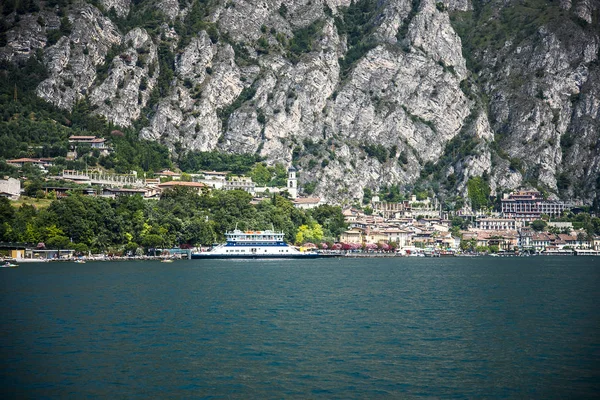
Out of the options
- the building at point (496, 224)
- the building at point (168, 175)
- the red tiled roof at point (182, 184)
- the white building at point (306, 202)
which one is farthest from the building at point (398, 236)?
the building at point (168, 175)

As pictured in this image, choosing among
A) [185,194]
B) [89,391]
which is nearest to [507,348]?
[89,391]

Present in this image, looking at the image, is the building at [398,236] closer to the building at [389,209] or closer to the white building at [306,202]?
the white building at [306,202]

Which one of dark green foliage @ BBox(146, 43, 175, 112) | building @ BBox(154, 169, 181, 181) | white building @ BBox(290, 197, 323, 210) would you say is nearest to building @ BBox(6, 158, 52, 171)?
building @ BBox(154, 169, 181, 181)

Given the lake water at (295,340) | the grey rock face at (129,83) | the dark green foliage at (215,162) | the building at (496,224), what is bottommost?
the lake water at (295,340)

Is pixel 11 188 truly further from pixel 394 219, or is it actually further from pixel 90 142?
pixel 394 219

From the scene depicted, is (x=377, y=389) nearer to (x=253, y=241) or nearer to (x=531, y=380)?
(x=531, y=380)

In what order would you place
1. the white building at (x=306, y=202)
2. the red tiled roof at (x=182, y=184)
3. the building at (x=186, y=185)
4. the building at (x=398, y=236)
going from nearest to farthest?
1. the building at (x=186, y=185)
2. the red tiled roof at (x=182, y=184)
3. the building at (x=398, y=236)
4. the white building at (x=306, y=202)
